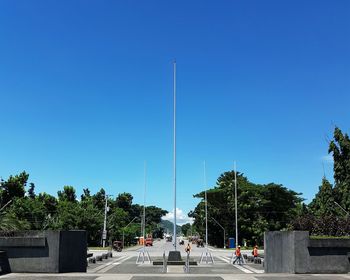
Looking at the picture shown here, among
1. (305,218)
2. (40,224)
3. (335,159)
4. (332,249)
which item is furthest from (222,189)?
(332,249)

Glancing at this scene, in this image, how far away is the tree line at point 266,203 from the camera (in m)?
77.1

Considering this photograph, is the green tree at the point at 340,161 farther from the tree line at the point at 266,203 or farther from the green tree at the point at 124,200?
the green tree at the point at 124,200

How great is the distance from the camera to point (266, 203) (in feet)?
279

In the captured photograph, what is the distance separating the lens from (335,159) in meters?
79.2

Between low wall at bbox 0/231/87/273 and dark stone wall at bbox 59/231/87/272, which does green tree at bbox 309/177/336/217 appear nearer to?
dark stone wall at bbox 59/231/87/272

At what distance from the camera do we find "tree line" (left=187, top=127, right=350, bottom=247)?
253ft

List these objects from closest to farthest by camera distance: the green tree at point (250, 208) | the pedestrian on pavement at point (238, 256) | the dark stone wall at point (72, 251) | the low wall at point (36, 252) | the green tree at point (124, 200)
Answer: the low wall at point (36, 252) → the dark stone wall at point (72, 251) → the pedestrian on pavement at point (238, 256) → the green tree at point (250, 208) → the green tree at point (124, 200)

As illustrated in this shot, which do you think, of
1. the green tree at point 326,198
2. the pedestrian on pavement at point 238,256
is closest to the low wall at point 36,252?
the pedestrian on pavement at point 238,256

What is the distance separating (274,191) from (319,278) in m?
71.2

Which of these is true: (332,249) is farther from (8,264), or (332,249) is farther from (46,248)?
(8,264)

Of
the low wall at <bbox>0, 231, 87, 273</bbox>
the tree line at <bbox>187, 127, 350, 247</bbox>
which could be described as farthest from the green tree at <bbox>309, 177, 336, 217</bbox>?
the low wall at <bbox>0, 231, 87, 273</bbox>

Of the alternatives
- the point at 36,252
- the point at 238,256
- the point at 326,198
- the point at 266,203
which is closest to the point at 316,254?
the point at 238,256

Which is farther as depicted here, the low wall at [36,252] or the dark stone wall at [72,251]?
the dark stone wall at [72,251]

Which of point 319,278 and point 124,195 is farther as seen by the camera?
point 124,195
